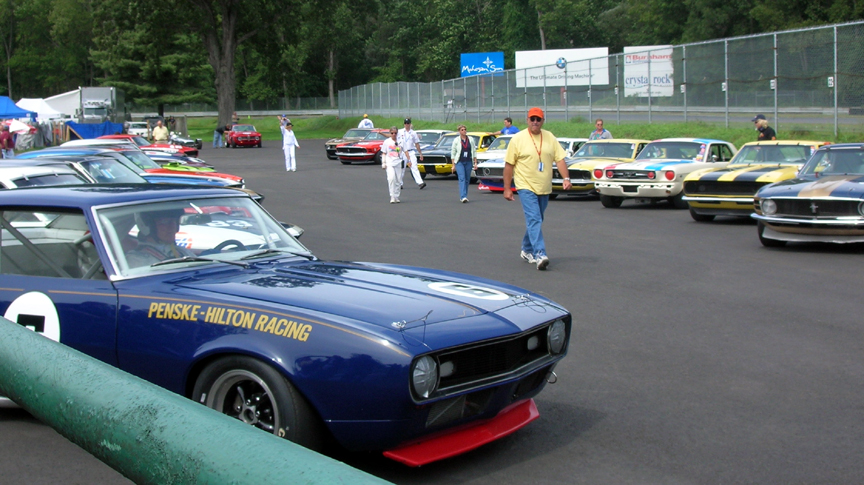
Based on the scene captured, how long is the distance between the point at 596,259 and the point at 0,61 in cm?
10556

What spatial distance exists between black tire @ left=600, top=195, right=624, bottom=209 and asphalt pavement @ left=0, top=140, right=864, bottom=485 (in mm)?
3192

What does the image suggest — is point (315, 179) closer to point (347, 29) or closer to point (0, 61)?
point (347, 29)

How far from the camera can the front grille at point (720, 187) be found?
46.0ft

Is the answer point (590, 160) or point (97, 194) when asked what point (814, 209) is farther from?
point (97, 194)

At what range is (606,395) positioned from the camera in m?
5.40

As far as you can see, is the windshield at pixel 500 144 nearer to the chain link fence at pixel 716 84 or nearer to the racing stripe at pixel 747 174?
the chain link fence at pixel 716 84

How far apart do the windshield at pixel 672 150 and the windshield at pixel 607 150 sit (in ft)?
3.83

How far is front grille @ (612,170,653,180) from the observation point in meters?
16.8

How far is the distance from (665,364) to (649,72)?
24041 millimetres

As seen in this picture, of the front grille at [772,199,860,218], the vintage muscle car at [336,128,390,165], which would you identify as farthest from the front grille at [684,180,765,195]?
the vintage muscle car at [336,128,390,165]

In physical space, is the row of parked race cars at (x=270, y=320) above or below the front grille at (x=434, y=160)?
below

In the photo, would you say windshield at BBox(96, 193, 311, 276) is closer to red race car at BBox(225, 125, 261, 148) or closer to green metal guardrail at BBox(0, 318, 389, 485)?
green metal guardrail at BBox(0, 318, 389, 485)

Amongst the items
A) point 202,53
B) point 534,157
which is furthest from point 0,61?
point 534,157

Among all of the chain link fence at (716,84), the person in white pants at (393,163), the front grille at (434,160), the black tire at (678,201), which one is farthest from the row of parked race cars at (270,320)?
the front grille at (434,160)
